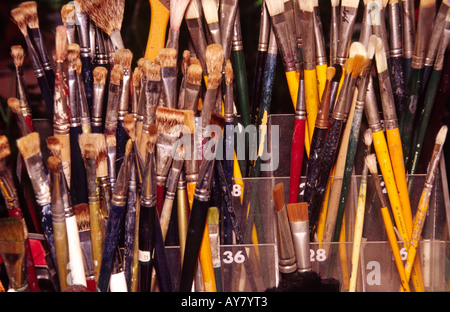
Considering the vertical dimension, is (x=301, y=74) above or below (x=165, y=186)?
above

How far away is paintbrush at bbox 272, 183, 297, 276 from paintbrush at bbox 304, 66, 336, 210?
0.08 m

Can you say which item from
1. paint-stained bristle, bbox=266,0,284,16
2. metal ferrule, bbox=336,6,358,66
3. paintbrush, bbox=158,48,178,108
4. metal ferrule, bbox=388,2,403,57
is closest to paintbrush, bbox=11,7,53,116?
paintbrush, bbox=158,48,178,108

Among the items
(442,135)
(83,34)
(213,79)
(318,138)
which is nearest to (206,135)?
(213,79)

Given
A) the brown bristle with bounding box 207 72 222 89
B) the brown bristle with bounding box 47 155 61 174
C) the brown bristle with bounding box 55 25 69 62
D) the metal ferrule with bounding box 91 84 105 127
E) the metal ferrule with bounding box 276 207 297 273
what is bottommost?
the metal ferrule with bounding box 276 207 297 273

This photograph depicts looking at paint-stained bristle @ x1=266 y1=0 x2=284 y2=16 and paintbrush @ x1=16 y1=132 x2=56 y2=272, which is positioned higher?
paint-stained bristle @ x1=266 y1=0 x2=284 y2=16

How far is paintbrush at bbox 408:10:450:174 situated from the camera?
901mm

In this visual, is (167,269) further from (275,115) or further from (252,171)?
(275,115)

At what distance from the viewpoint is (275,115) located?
1.00 meters

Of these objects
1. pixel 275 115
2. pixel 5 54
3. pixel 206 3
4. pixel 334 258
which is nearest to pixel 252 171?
pixel 275 115

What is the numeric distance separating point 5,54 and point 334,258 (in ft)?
2.44

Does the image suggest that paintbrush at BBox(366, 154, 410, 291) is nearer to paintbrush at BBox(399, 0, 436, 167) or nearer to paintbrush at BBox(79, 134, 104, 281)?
paintbrush at BBox(399, 0, 436, 167)

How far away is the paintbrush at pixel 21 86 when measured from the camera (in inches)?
34.4

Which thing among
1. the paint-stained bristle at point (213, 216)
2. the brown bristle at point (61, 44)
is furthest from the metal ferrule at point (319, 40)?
the brown bristle at point (61, 44)

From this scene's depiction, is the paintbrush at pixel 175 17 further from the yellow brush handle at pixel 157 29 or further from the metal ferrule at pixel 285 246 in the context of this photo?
the metal ferrule at pixel 285 246
